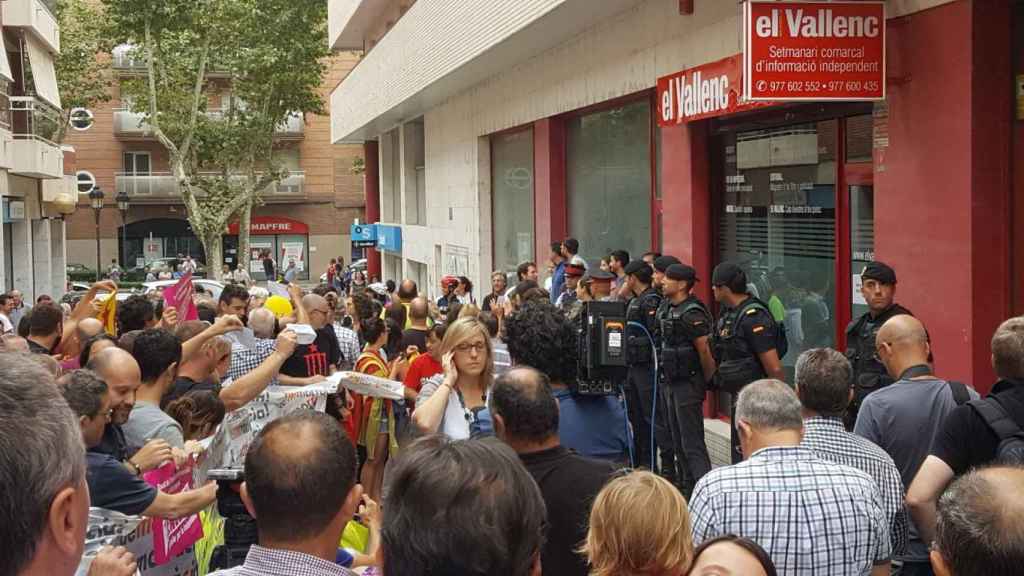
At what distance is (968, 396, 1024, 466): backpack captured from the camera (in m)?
4.86

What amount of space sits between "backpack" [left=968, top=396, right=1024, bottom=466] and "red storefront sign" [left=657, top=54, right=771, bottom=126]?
5122 mm

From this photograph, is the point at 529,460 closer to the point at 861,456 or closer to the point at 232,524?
the point at 232,524

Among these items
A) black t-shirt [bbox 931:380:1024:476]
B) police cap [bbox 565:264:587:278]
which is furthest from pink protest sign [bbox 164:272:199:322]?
black t-shirt [bbox 931:380:1024:476]

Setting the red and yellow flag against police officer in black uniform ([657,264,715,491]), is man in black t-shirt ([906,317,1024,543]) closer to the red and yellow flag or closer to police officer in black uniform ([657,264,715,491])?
police officer in black uniform ([657,264,715,491])

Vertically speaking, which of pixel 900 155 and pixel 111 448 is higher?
pixel 900 155

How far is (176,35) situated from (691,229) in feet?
104

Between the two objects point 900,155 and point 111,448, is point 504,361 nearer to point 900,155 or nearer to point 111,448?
point 111,448

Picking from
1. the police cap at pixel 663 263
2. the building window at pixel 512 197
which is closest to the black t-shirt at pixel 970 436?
the police cap at pixel 663 263

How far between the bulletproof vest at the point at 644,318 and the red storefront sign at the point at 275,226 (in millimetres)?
51853

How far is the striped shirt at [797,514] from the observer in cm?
449

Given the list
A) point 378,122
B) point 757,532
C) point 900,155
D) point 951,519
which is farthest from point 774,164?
point 378,122

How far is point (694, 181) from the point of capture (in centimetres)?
1316

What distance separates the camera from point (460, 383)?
655cm

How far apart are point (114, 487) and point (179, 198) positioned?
188ft
